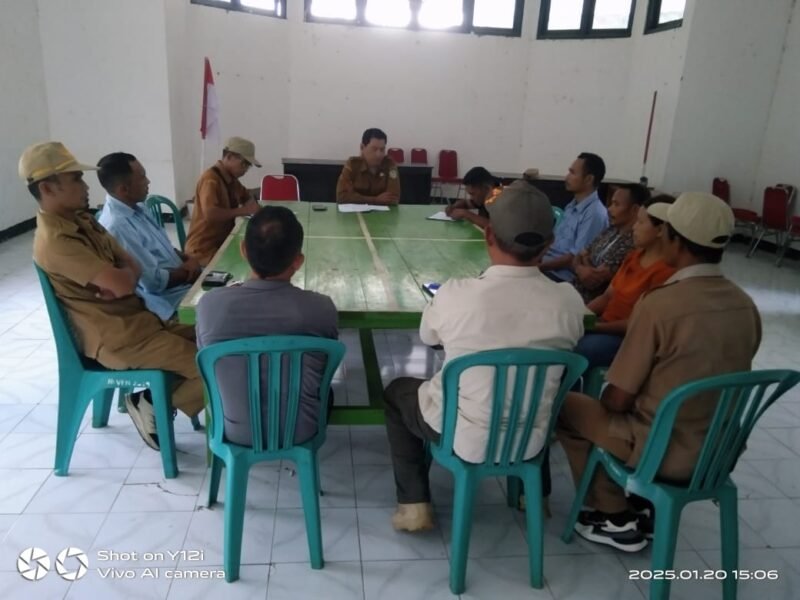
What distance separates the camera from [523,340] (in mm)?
1577

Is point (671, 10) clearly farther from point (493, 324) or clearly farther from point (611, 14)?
point (493, 324)

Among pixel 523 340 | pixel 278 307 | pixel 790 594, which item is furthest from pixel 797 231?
pixel 278 307

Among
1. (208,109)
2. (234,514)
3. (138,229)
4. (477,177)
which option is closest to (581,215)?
(477,177)

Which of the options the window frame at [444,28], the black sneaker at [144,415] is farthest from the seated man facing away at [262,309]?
the window frame at [444,28]

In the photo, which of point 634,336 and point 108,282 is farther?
point 108,282

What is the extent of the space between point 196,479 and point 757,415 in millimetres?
1880

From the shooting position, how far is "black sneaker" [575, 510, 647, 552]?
76.6 inches

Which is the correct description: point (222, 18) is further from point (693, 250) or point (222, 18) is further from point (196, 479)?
point (693, 250)

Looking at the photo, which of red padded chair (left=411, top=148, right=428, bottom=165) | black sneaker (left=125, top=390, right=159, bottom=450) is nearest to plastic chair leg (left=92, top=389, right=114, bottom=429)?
black sneaker (left=125, top=390, right=159, bottom=450)

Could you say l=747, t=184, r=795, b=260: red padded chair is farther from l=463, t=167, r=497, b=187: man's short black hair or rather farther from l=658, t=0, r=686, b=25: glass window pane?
l=463, t=167, r=497, b=187: man's short black hair

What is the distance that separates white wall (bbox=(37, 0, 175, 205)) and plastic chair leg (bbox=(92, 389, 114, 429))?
14.7ft

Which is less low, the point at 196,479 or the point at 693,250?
the point at 693,250

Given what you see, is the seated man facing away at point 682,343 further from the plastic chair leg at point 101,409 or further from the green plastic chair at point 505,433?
the plastic chair leg at point 101,409

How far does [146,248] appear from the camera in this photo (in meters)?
2.71
